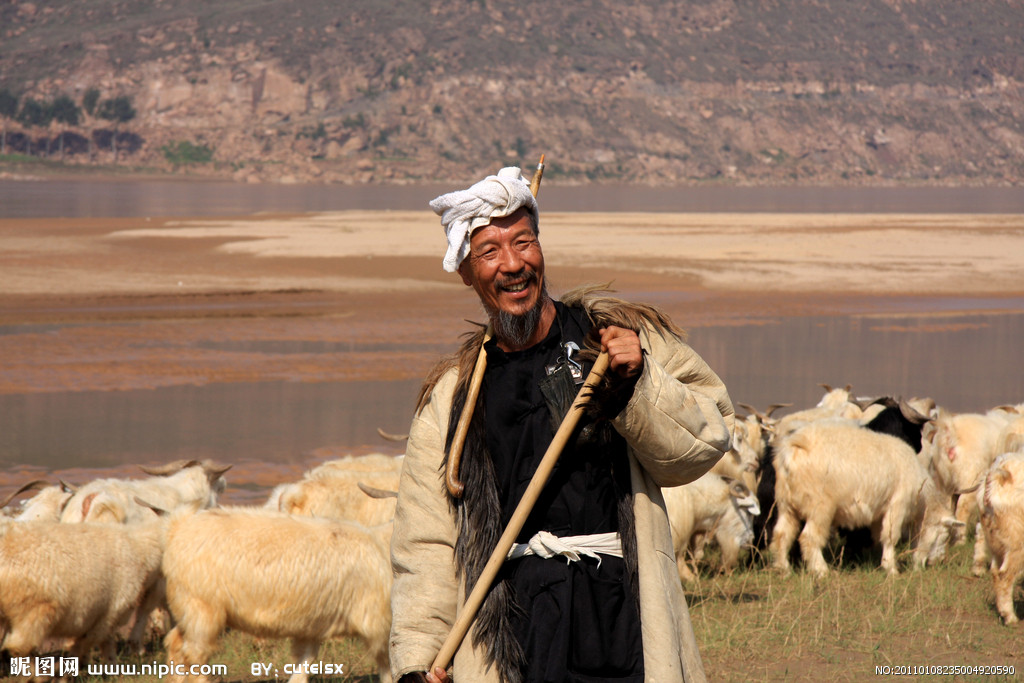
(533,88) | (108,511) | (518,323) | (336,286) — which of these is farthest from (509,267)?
(533,88)

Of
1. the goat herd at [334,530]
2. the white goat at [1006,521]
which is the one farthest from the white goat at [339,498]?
the white goat at [1006,521]

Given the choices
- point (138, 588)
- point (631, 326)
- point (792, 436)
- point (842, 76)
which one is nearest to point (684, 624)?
point (631, 326)

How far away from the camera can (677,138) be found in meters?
143

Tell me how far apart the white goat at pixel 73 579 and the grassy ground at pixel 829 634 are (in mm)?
311

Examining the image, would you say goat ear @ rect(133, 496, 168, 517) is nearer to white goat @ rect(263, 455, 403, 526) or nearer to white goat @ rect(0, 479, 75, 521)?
white goat @ rect(0, 479, 75, 521)

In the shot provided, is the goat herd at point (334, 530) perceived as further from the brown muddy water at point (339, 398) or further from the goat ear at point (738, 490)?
the brown muddy water at point (339, 398)

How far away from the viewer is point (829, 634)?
5.76 metres

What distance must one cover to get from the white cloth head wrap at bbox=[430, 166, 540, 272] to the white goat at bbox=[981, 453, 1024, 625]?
4070mm

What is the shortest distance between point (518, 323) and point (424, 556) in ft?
2.07

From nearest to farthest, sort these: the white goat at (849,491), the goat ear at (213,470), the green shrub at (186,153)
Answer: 1. the white goat at (849,491)
2. the goat ear at (213,470)
3. the green shrub at (186,153)

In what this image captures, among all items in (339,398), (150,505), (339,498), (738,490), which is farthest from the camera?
(339,398)

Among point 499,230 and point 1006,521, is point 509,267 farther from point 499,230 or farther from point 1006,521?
point 1006,521

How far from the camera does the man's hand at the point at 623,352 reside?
233 centimetres

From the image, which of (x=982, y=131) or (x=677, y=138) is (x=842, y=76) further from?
(x=677, y=138)
